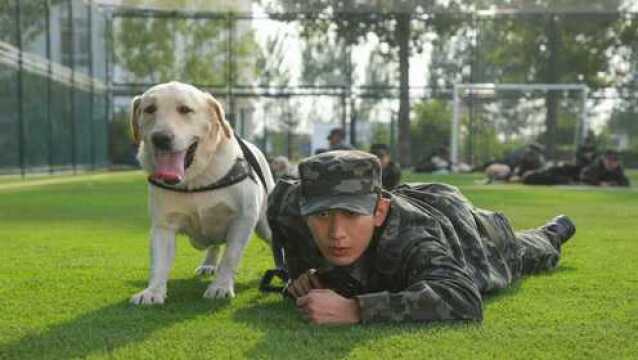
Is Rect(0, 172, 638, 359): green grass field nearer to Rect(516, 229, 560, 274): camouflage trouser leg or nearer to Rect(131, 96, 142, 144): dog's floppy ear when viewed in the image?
Rect(516, 229, 560, 274): camouflage trouser leg

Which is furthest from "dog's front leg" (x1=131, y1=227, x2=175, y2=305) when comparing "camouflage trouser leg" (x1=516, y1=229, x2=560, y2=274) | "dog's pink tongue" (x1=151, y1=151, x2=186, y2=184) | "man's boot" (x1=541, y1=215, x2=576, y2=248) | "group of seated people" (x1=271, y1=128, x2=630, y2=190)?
"group of seated people" (x1=271, y1=128, x2=630, y2=190)

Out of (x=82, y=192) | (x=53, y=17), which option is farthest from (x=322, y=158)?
(x=53, y=17)

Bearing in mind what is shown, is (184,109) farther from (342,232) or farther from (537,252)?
(537,252)

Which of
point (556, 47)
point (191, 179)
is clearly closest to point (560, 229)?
point (191, 179)

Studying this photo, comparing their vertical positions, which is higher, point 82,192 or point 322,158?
point 322,158

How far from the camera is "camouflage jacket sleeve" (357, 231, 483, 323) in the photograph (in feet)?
10.2

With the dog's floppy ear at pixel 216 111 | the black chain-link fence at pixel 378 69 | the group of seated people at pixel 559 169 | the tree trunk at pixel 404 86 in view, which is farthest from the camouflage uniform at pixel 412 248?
the tree trunk at pixel 404 86

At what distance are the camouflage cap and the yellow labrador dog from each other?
81 centimetres

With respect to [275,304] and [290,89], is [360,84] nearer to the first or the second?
[290,89]

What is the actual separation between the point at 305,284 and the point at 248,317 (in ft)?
1.06

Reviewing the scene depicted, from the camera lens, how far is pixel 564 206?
10938 millimetres

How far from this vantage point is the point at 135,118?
159 inches

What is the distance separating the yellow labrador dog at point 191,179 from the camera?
12.4ft

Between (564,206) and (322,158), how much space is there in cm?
835
